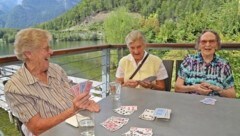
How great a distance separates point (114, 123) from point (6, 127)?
192 inches

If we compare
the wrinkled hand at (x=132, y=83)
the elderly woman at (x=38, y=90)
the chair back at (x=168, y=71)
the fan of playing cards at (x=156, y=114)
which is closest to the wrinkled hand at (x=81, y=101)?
the elderly woman at (x=38, y=90)

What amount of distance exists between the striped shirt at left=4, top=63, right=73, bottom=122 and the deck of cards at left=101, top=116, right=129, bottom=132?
0.45 m

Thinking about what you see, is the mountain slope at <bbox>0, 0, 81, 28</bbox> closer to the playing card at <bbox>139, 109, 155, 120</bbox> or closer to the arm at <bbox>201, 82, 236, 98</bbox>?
the arm at <bbox>201, 82, 236, 98</bbox>

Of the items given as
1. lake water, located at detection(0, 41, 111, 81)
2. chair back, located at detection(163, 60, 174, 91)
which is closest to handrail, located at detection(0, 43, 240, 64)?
lake water, located at detection(0, 41, 111, 81)

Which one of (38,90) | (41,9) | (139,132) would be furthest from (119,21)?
(139,132)

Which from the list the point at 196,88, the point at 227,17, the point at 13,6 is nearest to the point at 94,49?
the point at 196,88

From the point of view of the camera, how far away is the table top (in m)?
1.24

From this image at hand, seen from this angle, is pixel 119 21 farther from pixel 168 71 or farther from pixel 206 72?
pixel 206 72

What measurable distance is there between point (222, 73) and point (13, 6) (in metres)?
7.93

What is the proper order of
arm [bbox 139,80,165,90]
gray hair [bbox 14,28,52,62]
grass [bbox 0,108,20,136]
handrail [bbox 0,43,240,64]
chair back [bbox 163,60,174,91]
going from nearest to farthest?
gray hair [bbox 14,28,52,62], handrail [bbox 0,43,240,64], arm [bbox 139,80,165,90], chair back [bbox 163,60,174,91], grass [bbox 0,108,20,136]

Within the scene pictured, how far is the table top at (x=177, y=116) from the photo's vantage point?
1244 millimetres

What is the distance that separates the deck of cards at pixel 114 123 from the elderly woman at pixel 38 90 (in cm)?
11

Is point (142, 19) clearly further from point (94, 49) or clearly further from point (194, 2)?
point (94, 49)

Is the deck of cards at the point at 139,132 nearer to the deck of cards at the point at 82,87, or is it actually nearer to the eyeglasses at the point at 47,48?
the deck of cards at the point at 82,87
